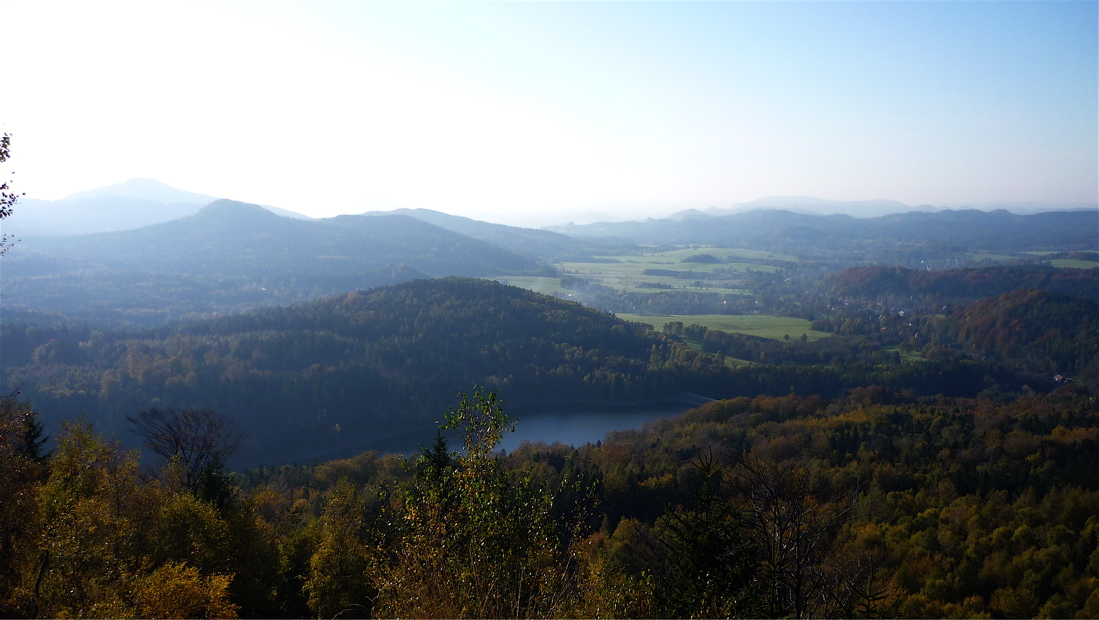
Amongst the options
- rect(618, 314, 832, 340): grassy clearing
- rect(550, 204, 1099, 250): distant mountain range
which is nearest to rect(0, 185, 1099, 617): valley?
rect(618, 314, 832, 340): grassy clearing

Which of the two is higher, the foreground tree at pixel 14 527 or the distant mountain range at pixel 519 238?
the distant mountain range at pixel 519 238

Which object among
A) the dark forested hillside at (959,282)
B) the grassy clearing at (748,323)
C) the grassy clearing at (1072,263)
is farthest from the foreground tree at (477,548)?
the grassy clearing at (1072,263)

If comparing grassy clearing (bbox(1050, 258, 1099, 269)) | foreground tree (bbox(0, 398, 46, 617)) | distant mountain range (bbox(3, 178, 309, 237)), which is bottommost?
grassy clearing (bbox(1050, 258, 1099, 269))

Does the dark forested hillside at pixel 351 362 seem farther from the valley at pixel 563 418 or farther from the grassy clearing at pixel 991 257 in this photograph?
the grassy clearing at pixel 991 257

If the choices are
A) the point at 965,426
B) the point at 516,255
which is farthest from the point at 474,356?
the point at 516,255

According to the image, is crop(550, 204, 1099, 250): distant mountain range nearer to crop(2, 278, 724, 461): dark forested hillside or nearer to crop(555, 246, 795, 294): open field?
crop(555, 246, 795, 294): open field
